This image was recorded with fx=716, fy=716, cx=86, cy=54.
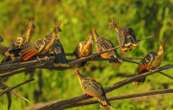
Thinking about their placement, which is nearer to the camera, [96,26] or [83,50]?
[83,50]

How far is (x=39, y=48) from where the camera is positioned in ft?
11.5

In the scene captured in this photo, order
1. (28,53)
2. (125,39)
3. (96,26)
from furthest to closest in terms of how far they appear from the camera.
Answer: (96,26) → (125,39) → (28,53)

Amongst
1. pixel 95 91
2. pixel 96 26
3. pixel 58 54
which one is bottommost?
pixel 96 26

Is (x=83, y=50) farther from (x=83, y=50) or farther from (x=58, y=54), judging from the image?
(x=58, y=54)

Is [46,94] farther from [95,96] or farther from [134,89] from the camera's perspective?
[95,96]

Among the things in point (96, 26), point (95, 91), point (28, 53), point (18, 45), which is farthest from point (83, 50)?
point (96, 26)

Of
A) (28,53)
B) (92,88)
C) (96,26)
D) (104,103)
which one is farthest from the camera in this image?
(96,26)

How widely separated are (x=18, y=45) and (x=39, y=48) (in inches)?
8.3

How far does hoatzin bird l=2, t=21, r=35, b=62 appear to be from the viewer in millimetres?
3152

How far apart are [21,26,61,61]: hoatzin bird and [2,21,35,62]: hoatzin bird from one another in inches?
1.4

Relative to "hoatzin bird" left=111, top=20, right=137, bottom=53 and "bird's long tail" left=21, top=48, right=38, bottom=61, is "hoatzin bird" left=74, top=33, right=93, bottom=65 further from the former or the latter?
"bird's long tail" left=21, top=48, right=38, bottom=61

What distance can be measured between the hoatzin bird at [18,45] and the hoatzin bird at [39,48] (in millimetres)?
35

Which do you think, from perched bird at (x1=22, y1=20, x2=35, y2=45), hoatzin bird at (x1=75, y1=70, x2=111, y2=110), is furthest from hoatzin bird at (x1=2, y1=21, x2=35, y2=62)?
hoatzin bird at (x1=75, y1=70, x2=111, y2=110)

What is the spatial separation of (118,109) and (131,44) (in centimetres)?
308
